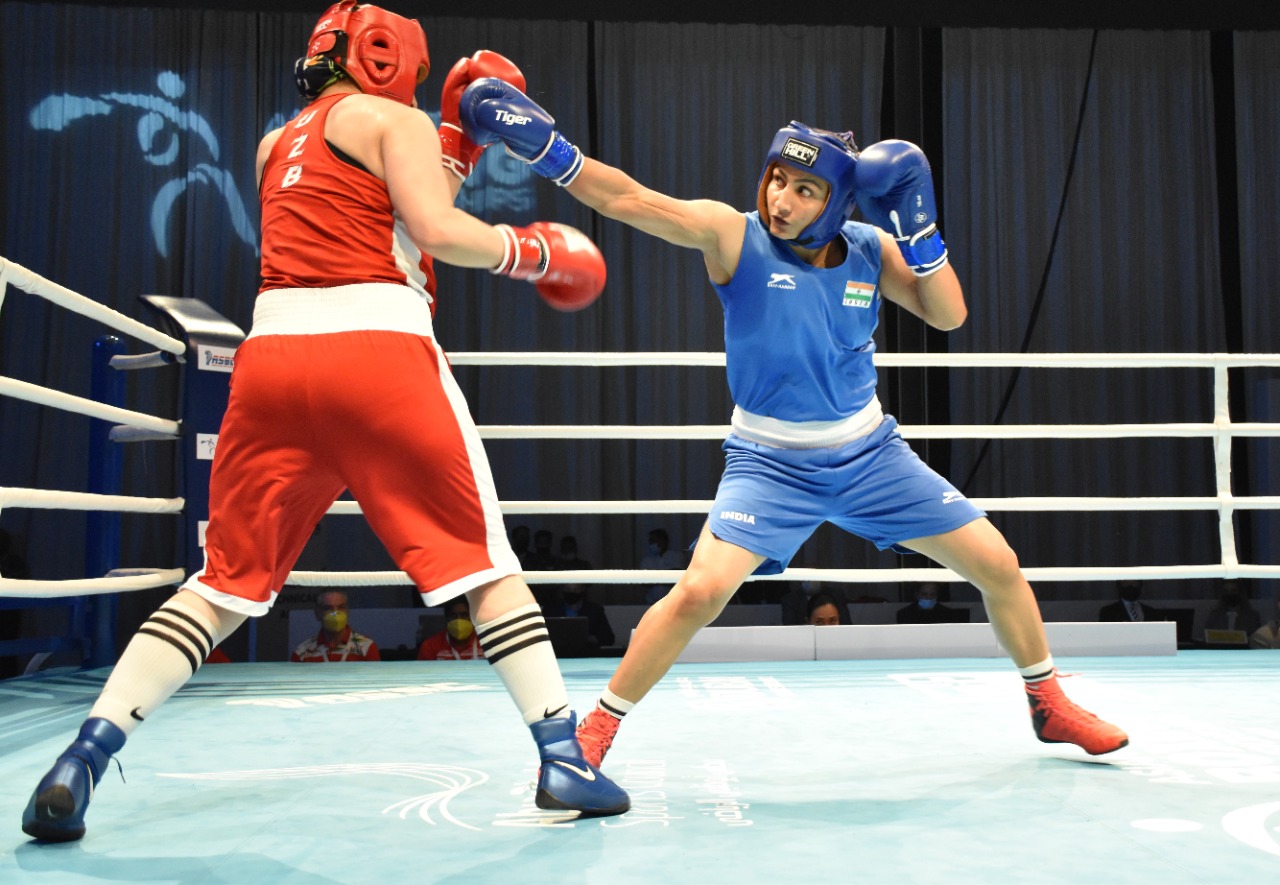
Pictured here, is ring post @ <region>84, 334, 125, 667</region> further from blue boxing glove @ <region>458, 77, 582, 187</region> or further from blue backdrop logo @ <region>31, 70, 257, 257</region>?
blue backdrop logo @ <region>31, 70, 257, 257</region>

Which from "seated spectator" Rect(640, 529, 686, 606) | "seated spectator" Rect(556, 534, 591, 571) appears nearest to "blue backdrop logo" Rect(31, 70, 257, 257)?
"seated spectator" Rect(556, 534, 591, 571)

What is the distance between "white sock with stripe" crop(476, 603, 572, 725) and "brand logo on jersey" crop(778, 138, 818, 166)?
37.4 inches

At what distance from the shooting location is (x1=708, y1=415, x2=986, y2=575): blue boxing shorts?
2.04m

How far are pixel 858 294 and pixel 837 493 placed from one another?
0.38 metres

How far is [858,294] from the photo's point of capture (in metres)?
2.11

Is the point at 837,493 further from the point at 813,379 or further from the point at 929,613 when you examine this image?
the point at 929,613

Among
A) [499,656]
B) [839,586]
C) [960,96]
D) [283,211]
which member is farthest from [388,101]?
[960,96]

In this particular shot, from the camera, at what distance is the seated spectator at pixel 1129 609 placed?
6.46 metres

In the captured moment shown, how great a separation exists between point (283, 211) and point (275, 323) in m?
0.18

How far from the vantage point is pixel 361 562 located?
7480 millimetres

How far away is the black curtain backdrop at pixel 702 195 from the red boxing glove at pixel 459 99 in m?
5.60

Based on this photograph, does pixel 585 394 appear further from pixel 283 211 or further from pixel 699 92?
pixel 283 211

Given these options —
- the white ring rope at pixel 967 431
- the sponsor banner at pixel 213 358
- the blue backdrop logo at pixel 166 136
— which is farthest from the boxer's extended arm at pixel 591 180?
the blue backdrop logo at pixel 166 136

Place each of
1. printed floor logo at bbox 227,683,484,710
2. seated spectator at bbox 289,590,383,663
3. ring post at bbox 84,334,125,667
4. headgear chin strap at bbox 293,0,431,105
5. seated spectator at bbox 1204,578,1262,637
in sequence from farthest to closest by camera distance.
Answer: seated spectator at bbox 1204,578,1262,637 → seated spectator at bbox 289,590,383,663 → ring post at bbox 84,334,125,667 → printed floor logo at bbox 227,683,484,710 → headgear chin strap at bbox 293,0,431,105
